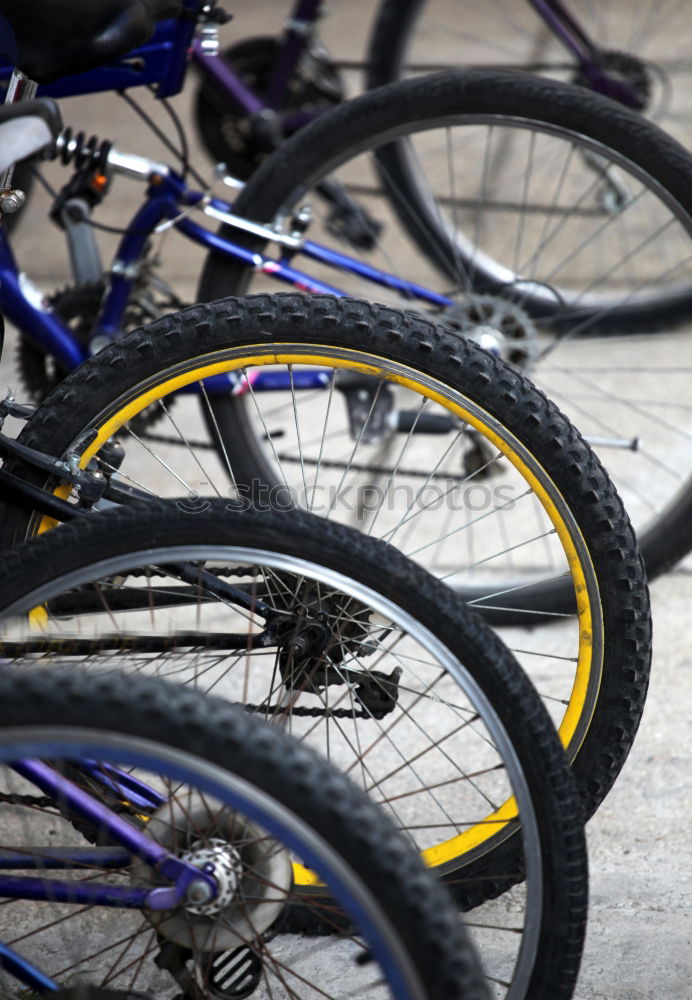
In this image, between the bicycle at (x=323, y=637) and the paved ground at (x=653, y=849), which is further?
the paved ground at (x=653, y=849)

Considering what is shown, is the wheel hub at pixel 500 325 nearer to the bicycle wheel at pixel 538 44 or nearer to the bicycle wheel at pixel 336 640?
the bicycle wheel at pixel 336 640

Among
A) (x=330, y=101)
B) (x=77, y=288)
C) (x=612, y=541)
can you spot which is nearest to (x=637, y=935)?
(x=612, y=541)

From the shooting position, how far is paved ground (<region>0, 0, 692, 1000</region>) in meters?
1.52

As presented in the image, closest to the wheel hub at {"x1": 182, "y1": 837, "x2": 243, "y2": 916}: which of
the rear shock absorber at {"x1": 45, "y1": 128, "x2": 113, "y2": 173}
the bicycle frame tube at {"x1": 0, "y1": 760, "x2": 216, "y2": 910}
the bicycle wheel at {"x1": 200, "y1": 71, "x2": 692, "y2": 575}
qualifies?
the bicycle frame tube at {"x1": 0, "y1": 760, "x2": 216, "y2": 910}

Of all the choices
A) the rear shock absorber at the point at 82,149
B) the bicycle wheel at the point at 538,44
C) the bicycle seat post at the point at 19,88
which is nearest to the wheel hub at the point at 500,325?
the rear shock absorber at the point at 82,149

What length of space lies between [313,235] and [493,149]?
2.11ft

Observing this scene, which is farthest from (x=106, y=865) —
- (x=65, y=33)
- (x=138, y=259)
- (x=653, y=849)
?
(x=138, y=259)

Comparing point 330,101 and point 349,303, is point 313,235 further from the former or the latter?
point 349,303

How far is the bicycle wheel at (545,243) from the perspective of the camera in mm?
1936

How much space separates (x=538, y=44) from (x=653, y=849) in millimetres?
2969

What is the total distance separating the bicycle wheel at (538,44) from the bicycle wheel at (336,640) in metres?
2.04

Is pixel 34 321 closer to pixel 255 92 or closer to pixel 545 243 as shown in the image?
pixel 545 243

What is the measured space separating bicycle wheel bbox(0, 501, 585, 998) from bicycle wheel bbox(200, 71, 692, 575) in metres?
0.86

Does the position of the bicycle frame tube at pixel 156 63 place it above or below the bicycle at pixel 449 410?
above
